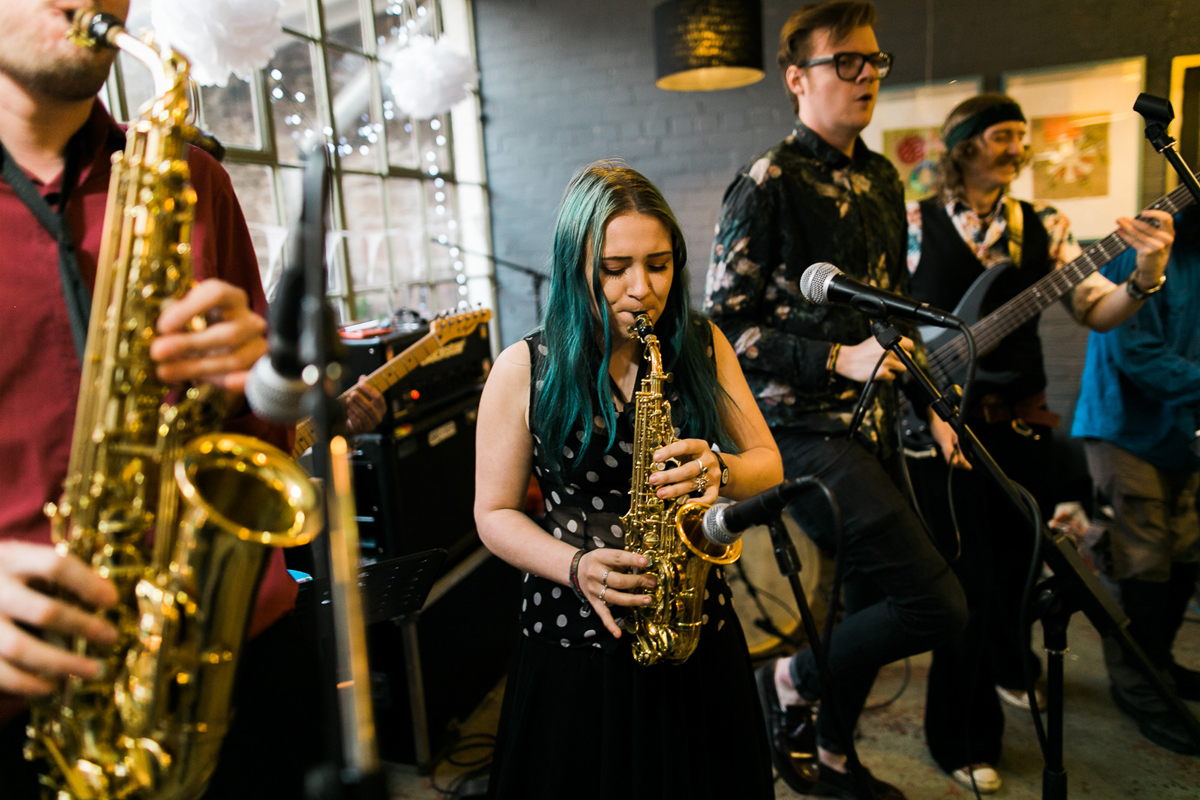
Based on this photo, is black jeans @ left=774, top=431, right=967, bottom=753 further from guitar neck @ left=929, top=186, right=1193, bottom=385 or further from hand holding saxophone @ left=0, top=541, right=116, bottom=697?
hand holding saxophone @ left=0, top=541, right=116, bottom=697

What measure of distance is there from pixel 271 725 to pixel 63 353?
0.61 metres

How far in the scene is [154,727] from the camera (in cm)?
91

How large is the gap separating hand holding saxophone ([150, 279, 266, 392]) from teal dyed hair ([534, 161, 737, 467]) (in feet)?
2.32

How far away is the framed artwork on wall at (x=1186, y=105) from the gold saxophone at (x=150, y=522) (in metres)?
4.87

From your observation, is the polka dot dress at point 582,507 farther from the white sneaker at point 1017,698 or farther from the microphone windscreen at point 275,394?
the white sneaker at point 1017,698

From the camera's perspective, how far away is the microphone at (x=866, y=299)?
1384mm

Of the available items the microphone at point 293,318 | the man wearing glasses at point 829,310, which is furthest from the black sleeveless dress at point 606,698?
the microphone at point 293,318

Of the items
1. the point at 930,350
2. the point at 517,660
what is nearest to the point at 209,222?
the point at 517,660

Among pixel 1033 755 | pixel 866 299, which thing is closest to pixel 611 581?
pixel 866 299

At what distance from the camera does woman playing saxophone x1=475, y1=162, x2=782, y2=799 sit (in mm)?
1440

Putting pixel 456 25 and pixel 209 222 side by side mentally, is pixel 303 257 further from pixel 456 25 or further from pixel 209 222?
pixel 456 25

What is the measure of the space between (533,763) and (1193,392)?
8.12ft

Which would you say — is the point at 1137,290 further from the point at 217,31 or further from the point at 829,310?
the point at 217,31

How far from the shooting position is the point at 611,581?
1329 mm
